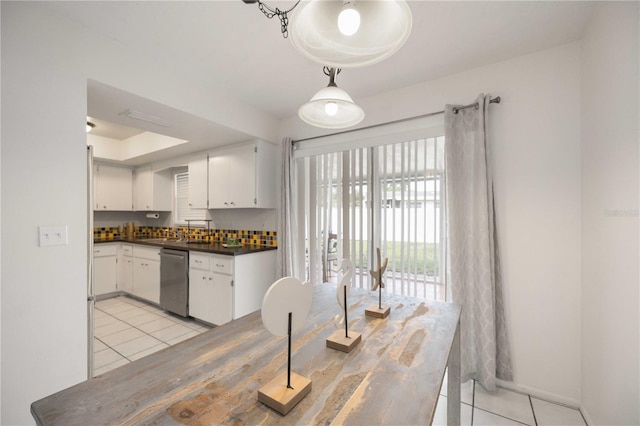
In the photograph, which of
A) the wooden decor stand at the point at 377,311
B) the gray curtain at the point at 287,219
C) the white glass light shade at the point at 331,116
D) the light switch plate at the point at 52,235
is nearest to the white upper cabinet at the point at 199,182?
Result: the gray curtain at the point at 287,219

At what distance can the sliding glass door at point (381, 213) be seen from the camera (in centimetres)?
245

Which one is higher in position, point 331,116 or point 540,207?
point 331,116

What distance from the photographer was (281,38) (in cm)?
189

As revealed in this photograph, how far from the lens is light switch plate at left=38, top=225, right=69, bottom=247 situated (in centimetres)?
156

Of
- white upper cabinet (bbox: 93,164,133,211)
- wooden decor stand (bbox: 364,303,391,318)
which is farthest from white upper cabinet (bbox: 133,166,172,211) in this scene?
wooden decor stand (bbox: 364,303,391,318)

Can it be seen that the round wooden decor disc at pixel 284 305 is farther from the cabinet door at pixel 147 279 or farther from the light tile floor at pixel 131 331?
the cabinet door at pixel 147 279

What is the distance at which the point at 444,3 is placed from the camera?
1569mm

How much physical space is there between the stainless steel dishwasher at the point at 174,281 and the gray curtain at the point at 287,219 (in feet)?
4.07

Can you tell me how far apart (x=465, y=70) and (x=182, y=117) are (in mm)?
2553

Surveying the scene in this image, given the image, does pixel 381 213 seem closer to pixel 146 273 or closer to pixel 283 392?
pixel 283 392

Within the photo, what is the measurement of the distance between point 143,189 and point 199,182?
1625 millimetres

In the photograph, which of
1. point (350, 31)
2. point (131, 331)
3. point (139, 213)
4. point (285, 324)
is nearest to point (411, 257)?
point (285, 324)

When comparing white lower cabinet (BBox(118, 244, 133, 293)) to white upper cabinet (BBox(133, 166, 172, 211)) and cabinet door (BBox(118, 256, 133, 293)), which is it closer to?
cabinet door (BBox(118, 256, 133, 293))

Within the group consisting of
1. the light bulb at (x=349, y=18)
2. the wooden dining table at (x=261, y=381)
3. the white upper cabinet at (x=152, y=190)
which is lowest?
the wooden dining table at (x=261, y=381)
